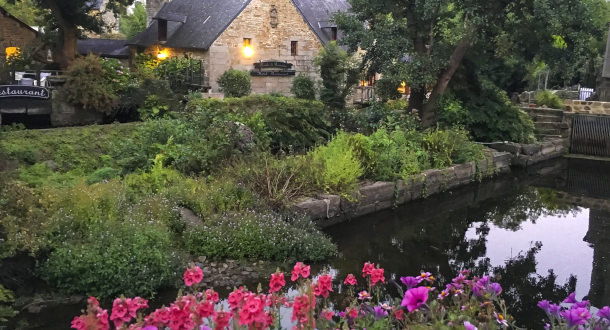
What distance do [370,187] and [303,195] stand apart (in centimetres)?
186

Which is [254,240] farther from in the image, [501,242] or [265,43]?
[265,43]

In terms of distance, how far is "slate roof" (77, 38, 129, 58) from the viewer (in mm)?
34656

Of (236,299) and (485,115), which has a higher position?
(485,115)

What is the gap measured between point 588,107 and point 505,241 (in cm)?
1268

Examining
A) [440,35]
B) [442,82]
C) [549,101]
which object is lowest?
[549,101]

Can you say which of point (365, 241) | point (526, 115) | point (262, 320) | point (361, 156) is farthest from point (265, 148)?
point (526, 115)

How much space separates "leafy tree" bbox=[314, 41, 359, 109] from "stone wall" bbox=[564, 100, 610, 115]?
27.4 ft

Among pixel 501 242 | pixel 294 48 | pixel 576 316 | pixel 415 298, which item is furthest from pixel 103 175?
pixel 294 48

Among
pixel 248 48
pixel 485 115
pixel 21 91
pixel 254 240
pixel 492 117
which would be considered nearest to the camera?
pixel 254 240

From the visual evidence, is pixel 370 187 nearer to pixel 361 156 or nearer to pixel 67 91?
pixel 361 156

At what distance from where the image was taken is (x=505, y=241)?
411 inches

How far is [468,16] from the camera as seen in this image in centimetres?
1659

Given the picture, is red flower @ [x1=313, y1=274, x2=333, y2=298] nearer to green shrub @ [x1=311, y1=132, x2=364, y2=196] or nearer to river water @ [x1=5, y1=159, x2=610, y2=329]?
river water @ [x1=5, y1=159, x2=610, y2=329]

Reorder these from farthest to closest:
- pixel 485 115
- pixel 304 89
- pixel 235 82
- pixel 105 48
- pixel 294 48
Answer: pixel 105 48, pixel 294 48, pixel 235 82, pixel 304 89, pixel 485 115
